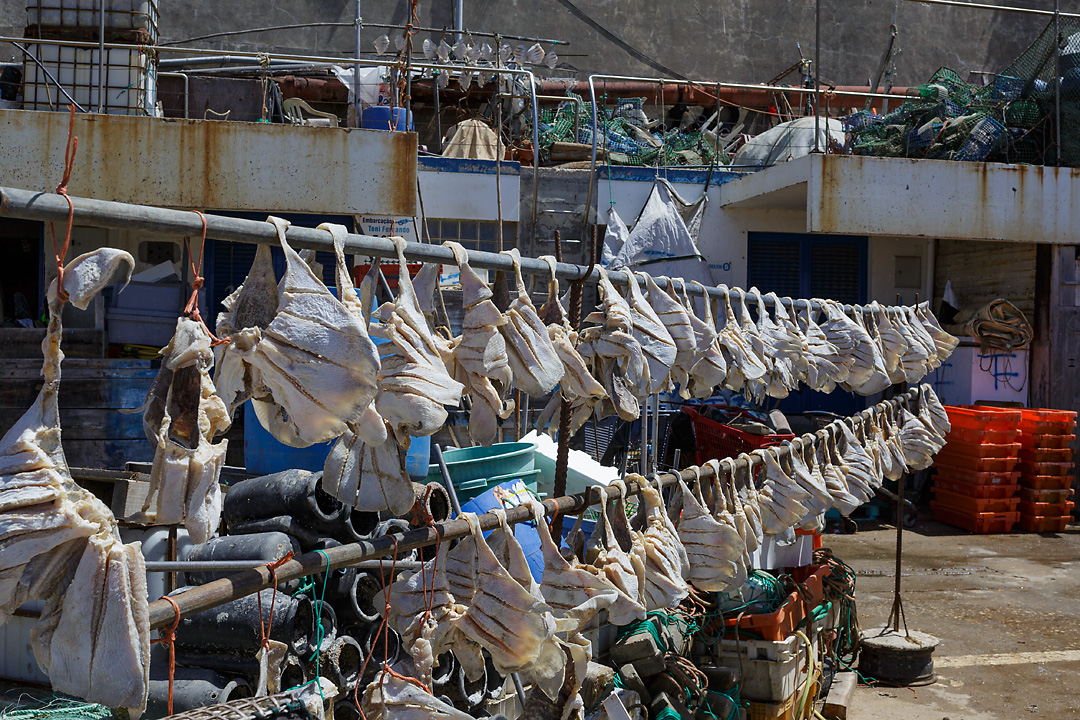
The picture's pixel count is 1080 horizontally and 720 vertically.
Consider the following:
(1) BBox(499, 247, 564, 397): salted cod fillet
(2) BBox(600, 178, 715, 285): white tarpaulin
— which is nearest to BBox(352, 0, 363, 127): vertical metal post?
(2) BBox(600, 178, 715, 285): white tarpaulin

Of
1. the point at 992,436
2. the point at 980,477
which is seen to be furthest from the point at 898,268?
the point at 980,477

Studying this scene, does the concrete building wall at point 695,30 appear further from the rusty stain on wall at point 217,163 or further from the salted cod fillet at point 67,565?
the salted cod fillet at point 67,565

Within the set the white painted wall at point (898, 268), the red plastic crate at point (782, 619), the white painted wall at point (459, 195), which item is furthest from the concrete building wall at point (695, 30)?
the red plastic crate at point (782, 619)

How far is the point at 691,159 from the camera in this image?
14.5m

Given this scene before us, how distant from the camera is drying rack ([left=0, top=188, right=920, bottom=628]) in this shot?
162 cm

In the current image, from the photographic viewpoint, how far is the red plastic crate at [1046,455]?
12.2 m

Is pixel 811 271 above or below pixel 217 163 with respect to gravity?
below

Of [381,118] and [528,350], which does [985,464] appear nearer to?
[381,118]

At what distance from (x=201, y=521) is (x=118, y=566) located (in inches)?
9.4

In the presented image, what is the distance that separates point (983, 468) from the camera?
12062 millimetres

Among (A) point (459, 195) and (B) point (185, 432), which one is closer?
(B) point (185, 432)

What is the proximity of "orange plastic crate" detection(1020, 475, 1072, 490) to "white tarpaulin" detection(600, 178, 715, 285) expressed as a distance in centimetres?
531

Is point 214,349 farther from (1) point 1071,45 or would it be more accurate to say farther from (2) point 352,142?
(1) point 1071,45

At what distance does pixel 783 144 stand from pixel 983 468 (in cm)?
586
